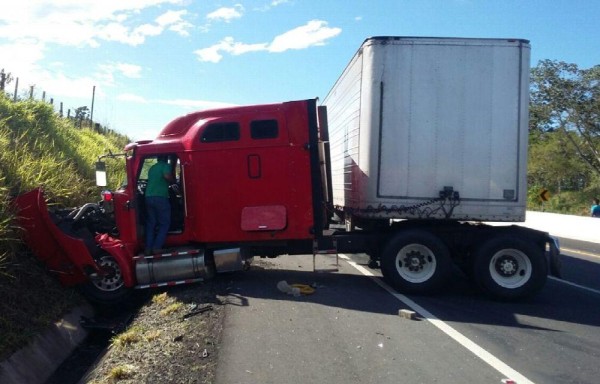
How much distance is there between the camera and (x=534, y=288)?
873 centimetres

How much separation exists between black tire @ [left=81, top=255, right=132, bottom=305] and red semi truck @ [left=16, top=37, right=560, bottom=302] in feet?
0.05

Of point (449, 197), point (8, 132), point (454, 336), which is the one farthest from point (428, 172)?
point (8, 132)

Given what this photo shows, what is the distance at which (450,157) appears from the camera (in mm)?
8836

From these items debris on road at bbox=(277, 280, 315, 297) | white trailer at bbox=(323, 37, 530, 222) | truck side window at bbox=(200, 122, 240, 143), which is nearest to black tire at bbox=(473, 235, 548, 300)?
white trailer at bbox=(323, 37, 530, 222)

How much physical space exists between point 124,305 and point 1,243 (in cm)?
245

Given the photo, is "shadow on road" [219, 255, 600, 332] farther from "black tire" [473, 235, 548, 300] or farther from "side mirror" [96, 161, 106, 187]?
"side mirror" [96, 161, 106, 187]

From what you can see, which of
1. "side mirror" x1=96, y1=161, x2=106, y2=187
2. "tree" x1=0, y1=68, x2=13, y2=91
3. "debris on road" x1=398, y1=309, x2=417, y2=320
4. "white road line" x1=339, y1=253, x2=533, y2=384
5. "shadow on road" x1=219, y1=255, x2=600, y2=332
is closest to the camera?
"white road line" x1=339, y1=253, x2=533, y2=384

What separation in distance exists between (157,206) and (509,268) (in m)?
5.63

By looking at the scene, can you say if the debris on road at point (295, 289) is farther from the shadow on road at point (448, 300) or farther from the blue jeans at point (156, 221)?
the blue jeans at point (156, 221)

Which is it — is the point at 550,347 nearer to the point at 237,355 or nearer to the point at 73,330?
the point at 237,355

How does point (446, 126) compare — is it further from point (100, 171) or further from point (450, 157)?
point (100, 171)

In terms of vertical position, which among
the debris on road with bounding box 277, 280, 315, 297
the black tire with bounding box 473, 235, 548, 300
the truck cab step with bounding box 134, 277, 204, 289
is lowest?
the debris on road with bounding box 277, 280, 315, 297

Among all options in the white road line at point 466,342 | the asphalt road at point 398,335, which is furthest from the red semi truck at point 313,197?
the asphalt road at point 398,335

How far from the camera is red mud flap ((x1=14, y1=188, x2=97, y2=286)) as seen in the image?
26.7 feet
